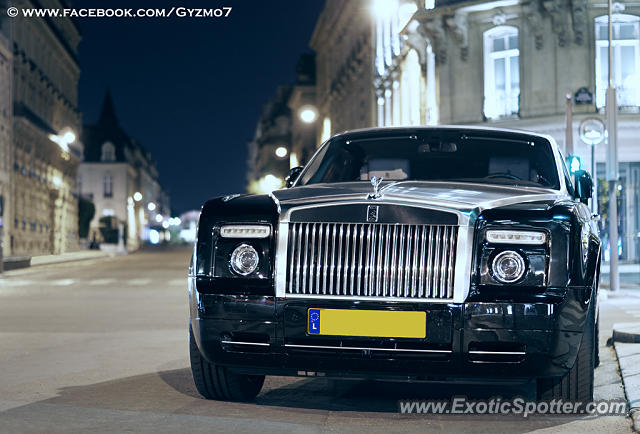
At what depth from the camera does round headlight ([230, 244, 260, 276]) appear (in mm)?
5773

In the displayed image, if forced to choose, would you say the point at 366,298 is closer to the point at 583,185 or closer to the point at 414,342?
the point at 414,342

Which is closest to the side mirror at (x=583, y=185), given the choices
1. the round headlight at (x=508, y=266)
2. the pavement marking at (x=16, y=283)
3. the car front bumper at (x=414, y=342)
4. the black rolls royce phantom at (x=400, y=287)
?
the black rolls royce phantom at (x=400, y=287)

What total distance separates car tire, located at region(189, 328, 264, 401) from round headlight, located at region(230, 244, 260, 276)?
58 centimetres

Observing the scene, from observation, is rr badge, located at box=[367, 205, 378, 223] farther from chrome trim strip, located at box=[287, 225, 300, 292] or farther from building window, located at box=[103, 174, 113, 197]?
building window, located at box=[103, 174, 113, 197]

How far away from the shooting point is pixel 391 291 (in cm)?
554

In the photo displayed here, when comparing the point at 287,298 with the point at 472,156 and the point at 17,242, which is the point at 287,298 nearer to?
the point at 472,156

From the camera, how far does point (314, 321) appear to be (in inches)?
221

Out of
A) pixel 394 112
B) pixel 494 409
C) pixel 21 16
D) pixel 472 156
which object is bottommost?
pixel 494 409

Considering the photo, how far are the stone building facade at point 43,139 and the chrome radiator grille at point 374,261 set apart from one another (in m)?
42.7

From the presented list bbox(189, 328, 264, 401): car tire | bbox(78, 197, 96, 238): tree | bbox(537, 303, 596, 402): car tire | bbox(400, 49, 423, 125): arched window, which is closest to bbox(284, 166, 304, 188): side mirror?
bbox(189, 328, 264, 401): car tire

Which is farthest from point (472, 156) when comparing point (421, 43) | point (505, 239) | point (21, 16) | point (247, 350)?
point (21, 16)

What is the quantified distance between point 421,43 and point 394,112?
7.70 m

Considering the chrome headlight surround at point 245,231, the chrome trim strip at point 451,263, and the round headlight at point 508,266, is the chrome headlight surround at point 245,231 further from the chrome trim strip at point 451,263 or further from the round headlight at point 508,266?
the round headlight at point 508,266

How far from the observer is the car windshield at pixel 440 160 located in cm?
718
